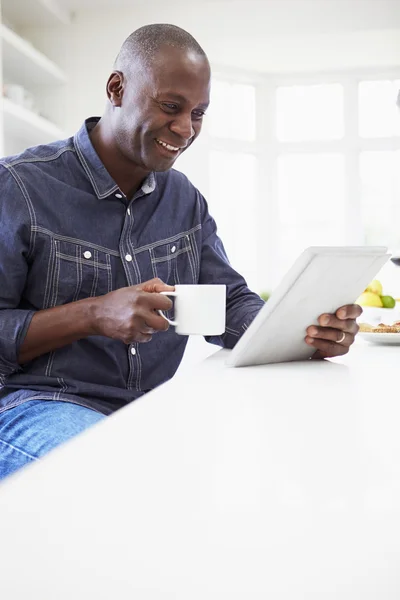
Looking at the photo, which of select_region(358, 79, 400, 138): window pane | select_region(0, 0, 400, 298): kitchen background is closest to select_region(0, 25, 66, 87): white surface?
select_region(0, 0, 400, 298): kitchen background

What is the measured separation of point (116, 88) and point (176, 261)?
0.35m

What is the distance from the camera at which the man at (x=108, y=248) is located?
1087mm

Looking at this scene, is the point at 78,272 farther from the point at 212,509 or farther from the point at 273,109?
the point at 273,109

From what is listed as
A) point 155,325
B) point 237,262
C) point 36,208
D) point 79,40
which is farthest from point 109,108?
point 237,262

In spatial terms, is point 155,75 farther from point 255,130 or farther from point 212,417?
point 255,130

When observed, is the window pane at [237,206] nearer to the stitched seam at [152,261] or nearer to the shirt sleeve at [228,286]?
the shirt sleeve at [228,286]

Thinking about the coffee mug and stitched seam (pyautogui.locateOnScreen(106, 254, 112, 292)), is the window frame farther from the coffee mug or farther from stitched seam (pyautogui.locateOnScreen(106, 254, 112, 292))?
the coffee mug

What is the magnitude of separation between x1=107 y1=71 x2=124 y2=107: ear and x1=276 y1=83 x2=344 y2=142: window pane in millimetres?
4974

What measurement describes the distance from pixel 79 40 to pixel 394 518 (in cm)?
521

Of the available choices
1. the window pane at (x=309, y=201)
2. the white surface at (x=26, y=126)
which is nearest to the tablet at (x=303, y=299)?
the white surface at (x=26, y=126)

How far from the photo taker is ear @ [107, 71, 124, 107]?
52.5 inches

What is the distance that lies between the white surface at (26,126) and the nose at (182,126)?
299 centimetres

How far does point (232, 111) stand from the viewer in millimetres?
6020

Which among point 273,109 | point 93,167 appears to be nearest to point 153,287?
point 93,167
